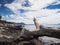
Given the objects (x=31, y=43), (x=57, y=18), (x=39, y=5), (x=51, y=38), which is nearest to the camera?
(x=51, y=38)

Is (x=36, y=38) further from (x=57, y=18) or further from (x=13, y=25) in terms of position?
(x=13, y=25)

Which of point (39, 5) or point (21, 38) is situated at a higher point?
point (39, 5)

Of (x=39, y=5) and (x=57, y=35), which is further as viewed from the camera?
(x=39, y=5)

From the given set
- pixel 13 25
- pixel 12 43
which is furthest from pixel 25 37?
pixel 13 25

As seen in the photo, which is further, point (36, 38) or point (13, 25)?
point (13, 25)

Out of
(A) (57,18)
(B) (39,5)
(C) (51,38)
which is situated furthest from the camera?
(B) (39,5)

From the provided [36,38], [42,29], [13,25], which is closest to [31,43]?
[36,38]

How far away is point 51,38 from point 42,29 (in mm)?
152

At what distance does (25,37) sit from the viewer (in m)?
1.79

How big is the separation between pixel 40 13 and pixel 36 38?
3.72 ft

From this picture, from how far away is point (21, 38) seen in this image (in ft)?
5.94

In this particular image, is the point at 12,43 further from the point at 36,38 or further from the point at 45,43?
the point at 45,43

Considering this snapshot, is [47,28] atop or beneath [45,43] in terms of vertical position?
atop

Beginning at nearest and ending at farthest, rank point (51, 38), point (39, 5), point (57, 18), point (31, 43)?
point (51, 38) → point (31, 43) → point (57, 18) → point (39, 5)
